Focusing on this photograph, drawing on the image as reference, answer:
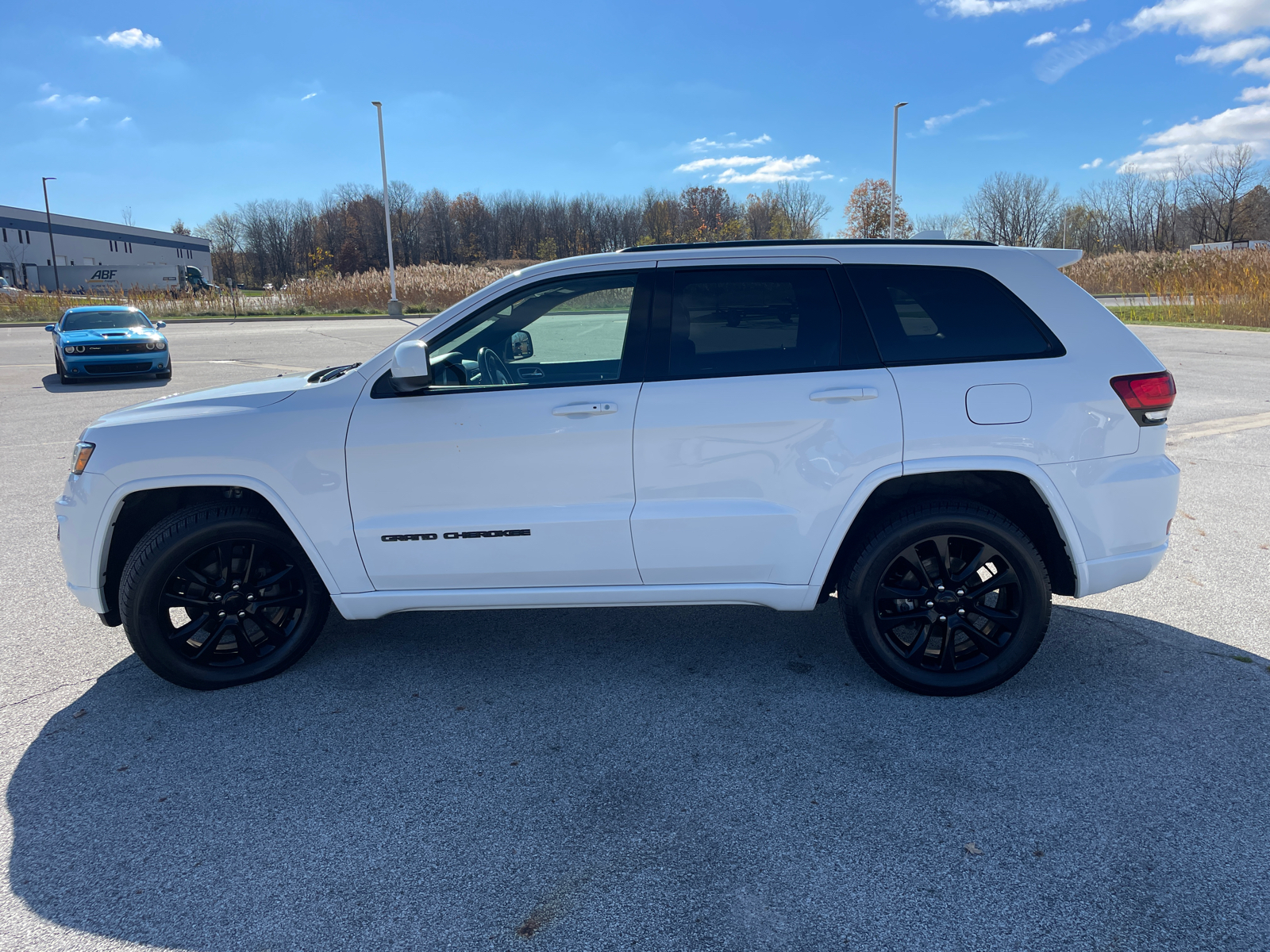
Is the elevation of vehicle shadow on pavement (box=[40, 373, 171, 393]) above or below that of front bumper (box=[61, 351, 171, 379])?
below

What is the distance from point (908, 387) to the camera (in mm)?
3512

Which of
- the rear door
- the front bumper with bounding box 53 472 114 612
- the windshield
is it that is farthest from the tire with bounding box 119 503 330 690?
the windshield

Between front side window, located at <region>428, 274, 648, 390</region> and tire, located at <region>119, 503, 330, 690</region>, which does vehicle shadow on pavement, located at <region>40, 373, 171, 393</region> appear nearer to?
tire, located at <region>119, 503, 330, 690</region>

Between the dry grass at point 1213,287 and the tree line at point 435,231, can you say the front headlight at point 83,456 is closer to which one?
the dry grass at point 1213,287

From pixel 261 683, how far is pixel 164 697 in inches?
16.1

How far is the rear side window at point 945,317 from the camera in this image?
3578mm

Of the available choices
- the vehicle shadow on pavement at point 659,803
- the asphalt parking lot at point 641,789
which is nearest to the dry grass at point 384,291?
the asphalt parking lot at point 641,789

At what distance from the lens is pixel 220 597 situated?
383 centimetres

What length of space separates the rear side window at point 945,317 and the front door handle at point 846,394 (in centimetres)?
18

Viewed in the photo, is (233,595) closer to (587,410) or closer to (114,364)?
(587,410)

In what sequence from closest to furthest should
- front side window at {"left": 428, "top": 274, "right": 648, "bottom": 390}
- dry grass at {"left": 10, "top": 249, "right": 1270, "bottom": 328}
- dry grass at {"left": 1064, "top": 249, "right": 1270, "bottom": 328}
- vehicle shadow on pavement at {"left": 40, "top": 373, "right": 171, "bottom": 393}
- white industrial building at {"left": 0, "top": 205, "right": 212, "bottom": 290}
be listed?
front side window at {"left": 428, "top": 274, "right": 648, "bottom": 390}, vehicle shadow on pavement at {"left": 40, "top": 373, "right": 171, "bottom": 393}, dry grass at {"left": 1064, "top": 249, "right": 1270, "bottom": 328}, dry grass at {"left": 10, "top": 249, "right": 1270, "bottom": 328}, white industrial building at {"left": 0, "top": 205, "right": 212, "bottom": 290}

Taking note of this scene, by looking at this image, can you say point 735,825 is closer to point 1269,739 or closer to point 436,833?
point 436,833

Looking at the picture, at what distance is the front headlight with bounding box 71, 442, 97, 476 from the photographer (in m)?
3.72

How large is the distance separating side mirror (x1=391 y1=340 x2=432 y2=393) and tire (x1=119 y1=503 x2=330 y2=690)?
94 centimetres
